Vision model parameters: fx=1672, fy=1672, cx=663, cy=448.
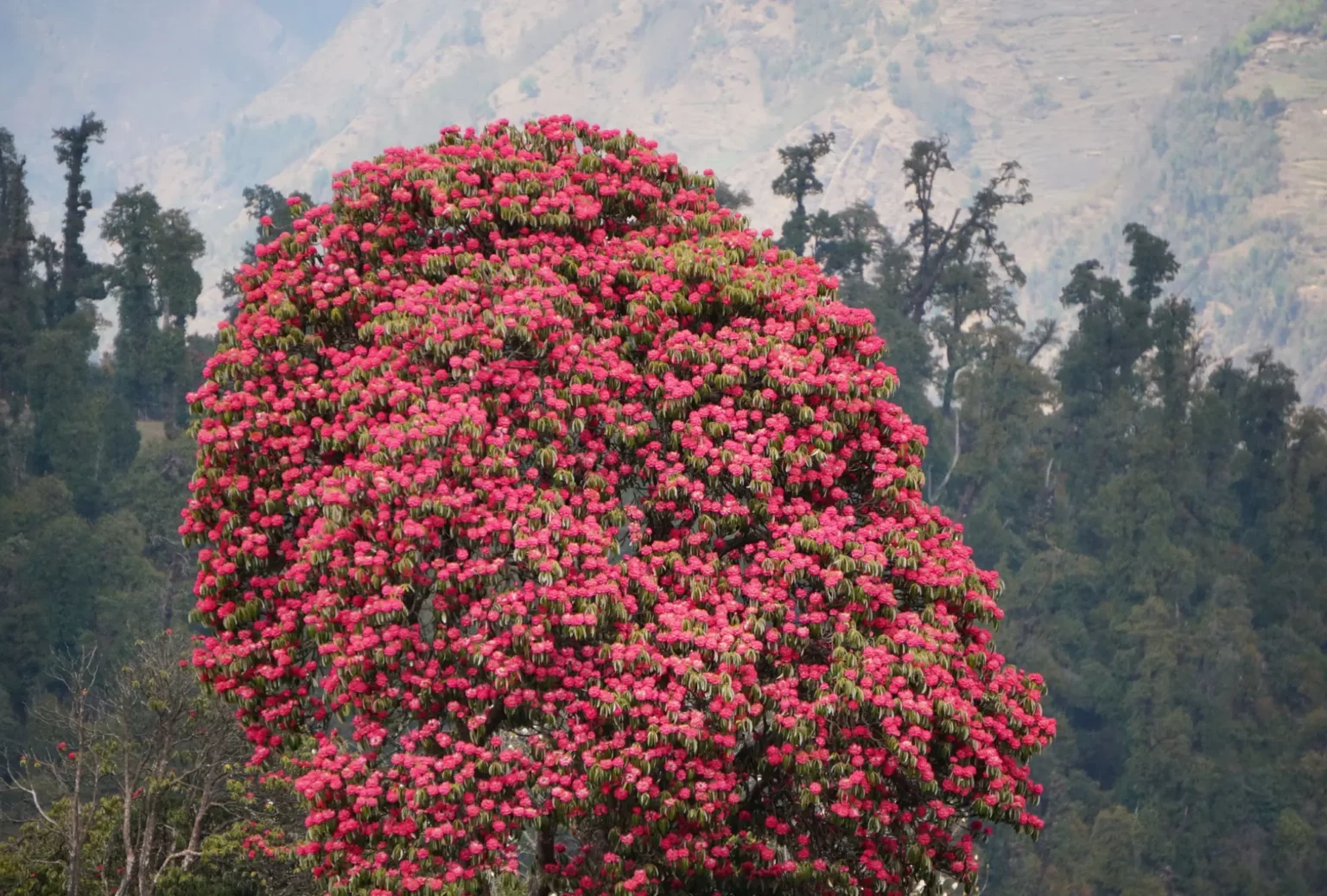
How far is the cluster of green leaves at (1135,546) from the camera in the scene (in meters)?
59.4

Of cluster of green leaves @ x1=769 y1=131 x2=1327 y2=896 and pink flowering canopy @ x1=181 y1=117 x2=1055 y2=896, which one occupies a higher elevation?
cluster of green leaves @ x1=769 y1=131 x2=1327 y2=896

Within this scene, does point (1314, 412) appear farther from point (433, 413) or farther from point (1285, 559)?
point (433, 413)

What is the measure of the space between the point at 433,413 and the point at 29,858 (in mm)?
10826

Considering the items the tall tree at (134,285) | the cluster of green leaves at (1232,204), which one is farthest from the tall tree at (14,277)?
the cluster of green leaves at (1232,204)

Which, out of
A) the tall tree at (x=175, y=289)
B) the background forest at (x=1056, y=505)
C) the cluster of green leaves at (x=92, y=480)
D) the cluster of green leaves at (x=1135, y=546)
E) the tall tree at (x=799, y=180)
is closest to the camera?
the cluster of green leaves at (x=92, y=480)

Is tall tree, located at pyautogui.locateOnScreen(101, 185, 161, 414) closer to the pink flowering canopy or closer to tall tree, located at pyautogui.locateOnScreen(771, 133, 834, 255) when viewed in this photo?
tall tree, located at pyautogui.locateOnScreen(771, 133, 834, 255)

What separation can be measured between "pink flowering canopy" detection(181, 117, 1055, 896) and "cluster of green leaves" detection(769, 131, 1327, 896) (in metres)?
47.7

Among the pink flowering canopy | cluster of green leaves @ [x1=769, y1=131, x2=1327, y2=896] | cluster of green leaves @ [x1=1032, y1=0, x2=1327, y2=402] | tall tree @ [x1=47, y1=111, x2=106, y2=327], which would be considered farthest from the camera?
cluster of green leaves @ [x1=1032, y1=0, x2=1327, y2=402]

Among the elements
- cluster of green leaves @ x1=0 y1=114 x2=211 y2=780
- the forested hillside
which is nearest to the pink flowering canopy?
the forested hillside

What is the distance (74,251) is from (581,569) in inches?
2437

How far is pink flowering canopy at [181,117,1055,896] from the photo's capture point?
36.1ft

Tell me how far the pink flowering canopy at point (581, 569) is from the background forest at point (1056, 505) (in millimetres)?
39763

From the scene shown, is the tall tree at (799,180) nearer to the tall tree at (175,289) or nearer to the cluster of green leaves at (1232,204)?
the tall tree at (175,289)

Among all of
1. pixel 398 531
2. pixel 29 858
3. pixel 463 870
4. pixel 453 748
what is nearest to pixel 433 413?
pixel 398 531
